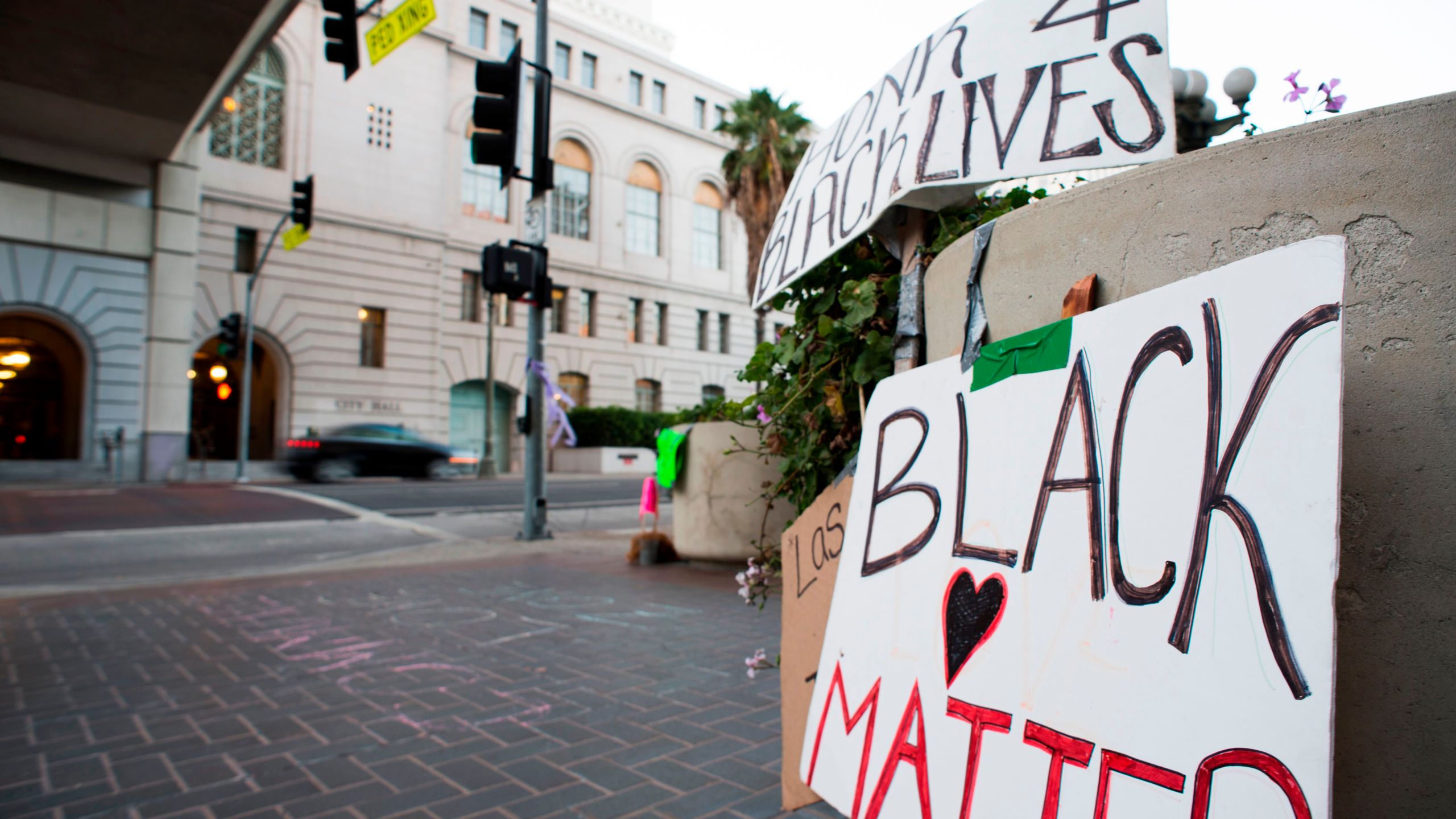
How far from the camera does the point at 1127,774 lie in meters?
1.13

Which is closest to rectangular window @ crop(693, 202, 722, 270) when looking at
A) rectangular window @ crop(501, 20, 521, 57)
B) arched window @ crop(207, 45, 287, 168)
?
rectangular window @ crop(501, 20, 521, 57)

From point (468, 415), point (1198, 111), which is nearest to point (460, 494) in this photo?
point (468, 415)

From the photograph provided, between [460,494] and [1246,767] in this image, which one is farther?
[460,494]

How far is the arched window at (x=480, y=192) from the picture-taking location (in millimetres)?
29219

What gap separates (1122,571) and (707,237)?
123 ft

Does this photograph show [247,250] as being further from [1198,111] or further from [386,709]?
[1198,111]

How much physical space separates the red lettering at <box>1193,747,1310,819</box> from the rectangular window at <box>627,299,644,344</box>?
34.0 metres

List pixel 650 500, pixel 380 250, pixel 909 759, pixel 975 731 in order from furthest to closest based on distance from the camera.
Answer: pixel 380 250
pixel 650 500
pixel 909 759
pixel 975 731

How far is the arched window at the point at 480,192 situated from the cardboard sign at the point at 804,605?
28.5 m

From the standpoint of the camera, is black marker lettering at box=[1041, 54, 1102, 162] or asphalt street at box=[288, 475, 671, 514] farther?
asphalt street at box=[288, 475, 671, 514]

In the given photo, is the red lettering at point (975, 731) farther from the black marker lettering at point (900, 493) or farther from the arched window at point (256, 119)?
the arched window at point (256, 119)

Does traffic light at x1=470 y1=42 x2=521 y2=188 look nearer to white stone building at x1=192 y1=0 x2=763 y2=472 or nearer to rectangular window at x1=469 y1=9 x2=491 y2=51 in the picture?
white stone building at x1=192 y1=0 x2=763 y2=472

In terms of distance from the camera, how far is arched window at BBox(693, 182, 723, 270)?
1469 inches

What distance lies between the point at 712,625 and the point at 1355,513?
4193 mm
